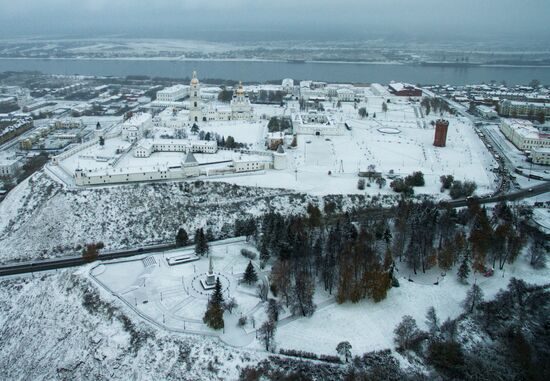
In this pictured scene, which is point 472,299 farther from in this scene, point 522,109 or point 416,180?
point 522,109

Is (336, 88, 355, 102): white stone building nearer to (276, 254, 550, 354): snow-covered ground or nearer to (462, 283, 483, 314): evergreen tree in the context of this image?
(276, 254, 550, 354): snow-covered ground

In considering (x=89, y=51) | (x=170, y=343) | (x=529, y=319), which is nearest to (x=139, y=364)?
(x=170, y=343)

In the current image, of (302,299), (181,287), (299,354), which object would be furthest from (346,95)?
(299,354)

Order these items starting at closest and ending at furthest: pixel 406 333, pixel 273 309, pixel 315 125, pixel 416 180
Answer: pixel 406 333
pixel 273 309
pixel 416 180
pixel 315 125

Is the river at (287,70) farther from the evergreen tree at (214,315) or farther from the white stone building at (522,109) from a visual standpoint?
the evergreen tree at (214,315)

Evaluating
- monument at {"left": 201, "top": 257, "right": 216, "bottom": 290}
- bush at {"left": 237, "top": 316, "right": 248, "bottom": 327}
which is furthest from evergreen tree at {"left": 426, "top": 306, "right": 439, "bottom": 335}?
monument at {"left": 201, "top": 257, "right": 216, "bottom": 290}

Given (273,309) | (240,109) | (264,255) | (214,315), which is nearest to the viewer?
(214,315)
